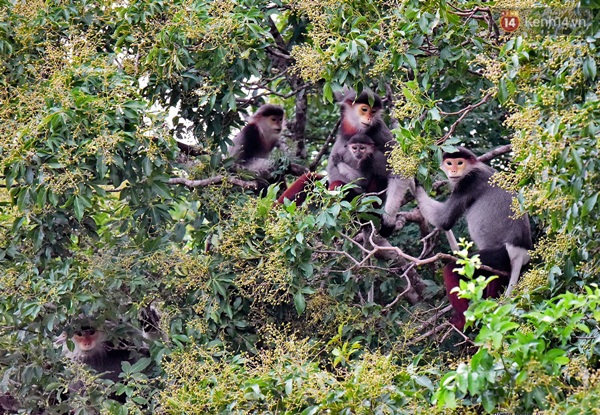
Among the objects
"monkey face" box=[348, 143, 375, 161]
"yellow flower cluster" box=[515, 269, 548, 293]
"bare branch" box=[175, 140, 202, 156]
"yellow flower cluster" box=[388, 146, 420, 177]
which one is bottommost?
"monkey face" box=[348, 143, 375, 161]

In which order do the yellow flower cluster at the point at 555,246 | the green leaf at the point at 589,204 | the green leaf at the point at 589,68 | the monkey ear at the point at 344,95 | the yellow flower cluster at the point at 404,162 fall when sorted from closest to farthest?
the green leaf at the point at 589,204, the green leaf at the point at 589,68, the yellow flower cluster at the point at 555,246, the yellow flower cluster at the point at 404,162, the monkey ear at the point at 344,95

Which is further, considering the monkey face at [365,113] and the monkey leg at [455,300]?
the monkey face at [365,113]

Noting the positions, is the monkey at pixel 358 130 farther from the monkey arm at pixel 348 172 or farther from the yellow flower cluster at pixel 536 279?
the yellow flower cluster at pixel 536 279

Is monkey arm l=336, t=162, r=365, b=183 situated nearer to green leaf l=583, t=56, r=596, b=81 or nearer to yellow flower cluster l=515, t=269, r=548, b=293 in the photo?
yellow flower cluster l=515, t=269, r=548, b=293

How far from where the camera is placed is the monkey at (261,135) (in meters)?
6.16

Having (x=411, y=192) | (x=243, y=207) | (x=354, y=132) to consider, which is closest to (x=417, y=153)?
(x=243, y=207)

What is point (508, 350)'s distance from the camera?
2639 millimetres

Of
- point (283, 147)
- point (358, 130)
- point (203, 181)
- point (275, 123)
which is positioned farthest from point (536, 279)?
point (275, 123)

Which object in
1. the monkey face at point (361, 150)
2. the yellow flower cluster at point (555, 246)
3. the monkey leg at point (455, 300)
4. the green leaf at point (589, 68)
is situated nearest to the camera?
the green leaf at point (589, 68)

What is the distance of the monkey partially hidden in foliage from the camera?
462 cm

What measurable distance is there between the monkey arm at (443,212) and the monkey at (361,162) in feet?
1.73

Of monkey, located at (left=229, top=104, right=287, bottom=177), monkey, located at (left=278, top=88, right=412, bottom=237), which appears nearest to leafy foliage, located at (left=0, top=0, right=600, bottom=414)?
monkey, located at (left=278, top=88, right=412, bottom=237)

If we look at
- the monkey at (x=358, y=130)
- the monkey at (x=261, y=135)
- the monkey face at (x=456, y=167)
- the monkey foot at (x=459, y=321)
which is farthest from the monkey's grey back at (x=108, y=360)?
the monkey face at (x=456, y=167)

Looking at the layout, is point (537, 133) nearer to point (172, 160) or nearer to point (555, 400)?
point (555, 400)
